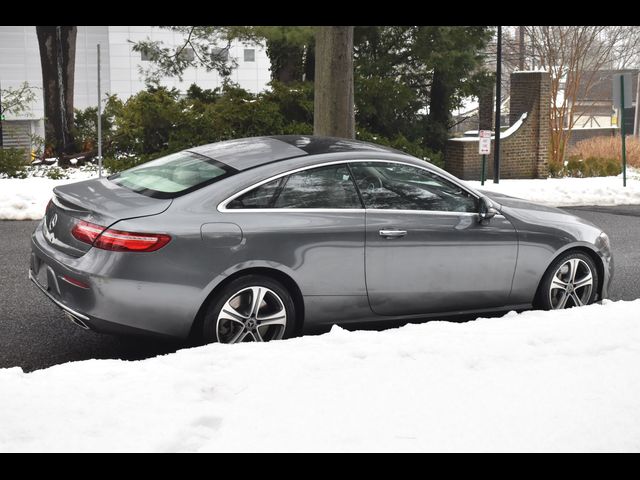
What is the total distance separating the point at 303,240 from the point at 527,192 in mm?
14317

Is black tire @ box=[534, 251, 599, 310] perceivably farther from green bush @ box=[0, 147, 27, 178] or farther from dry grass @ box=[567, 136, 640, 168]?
dry grass @ box=[567, 136, 640, 168]

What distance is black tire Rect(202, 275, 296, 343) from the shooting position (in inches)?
235

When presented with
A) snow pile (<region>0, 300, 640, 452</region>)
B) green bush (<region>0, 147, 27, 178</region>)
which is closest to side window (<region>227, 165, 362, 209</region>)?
snow pile (<region>0, 300, 640, 452</region>)

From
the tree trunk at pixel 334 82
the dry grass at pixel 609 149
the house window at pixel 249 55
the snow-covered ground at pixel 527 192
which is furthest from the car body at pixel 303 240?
the house window at pixel 249 55

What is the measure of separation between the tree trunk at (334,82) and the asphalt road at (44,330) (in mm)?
5248

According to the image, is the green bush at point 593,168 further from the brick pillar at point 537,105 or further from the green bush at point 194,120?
the green bush at point 194,120

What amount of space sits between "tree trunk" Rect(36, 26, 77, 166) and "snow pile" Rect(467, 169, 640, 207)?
10861mm

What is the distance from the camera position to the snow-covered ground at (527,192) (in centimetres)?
1445

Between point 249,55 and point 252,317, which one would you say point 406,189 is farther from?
point 249,55

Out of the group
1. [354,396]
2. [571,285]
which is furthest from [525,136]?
[354,396]

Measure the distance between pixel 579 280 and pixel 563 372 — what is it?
225 centimetres

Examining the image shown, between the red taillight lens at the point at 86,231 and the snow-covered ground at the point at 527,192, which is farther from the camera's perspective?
the snow-covered ground at the point at 527,192
